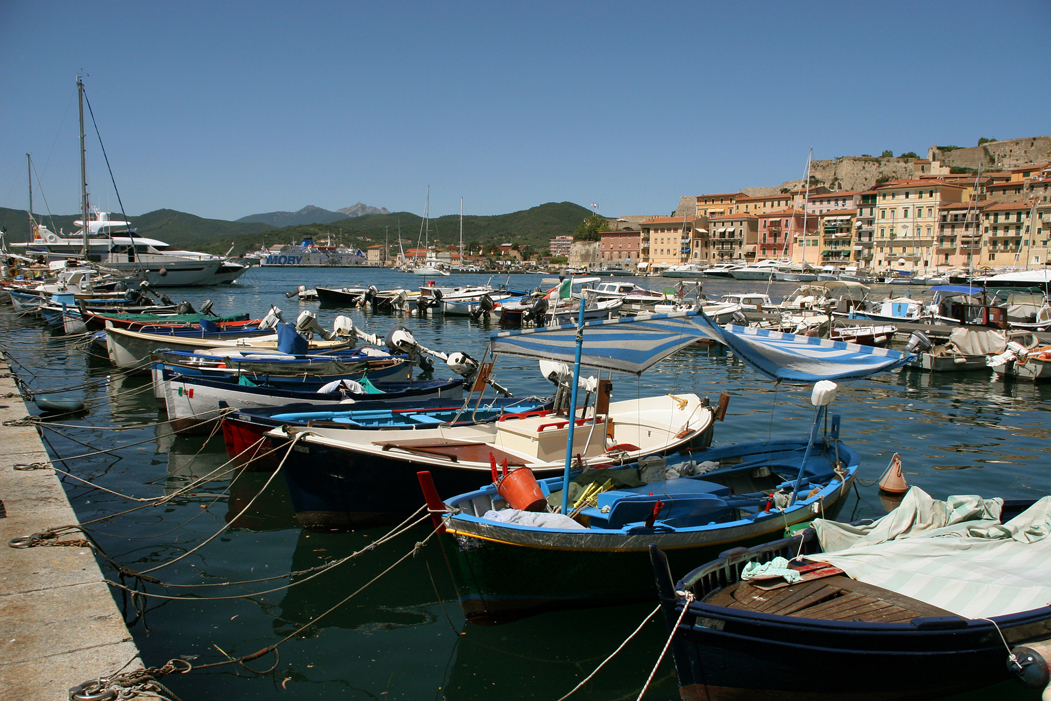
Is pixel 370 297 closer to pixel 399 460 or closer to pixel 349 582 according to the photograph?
pixel 399 460

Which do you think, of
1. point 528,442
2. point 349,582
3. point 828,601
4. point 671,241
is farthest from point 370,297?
point 671,241

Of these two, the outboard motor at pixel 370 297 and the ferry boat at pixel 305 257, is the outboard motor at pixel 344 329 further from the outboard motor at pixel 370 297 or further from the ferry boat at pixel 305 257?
the ferry boat at pixel 305 257

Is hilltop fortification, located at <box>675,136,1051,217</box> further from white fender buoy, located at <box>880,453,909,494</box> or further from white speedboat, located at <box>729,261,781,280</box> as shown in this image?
white fender buoy, located at <box>880,453,909,494</box>

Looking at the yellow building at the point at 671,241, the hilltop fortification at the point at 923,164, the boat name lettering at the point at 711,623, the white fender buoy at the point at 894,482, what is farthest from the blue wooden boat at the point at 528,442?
the hilltop fortification at the point at 923,164

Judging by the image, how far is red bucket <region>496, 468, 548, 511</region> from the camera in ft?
24.8

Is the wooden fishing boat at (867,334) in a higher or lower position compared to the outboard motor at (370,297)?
lower

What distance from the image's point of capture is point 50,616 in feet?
17.8

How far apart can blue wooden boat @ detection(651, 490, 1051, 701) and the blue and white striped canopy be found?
326 centimetres

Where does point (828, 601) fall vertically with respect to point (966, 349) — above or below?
below

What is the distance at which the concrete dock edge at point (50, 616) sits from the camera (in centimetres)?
466

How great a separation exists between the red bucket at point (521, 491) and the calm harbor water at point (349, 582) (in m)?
1.08

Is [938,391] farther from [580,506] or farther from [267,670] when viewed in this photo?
[267,670]

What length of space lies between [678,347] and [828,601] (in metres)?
3.96

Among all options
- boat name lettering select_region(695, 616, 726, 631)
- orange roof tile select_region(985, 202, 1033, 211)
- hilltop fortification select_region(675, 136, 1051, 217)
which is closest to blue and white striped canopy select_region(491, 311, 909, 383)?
boat name lettering select_region(695, 616, 726, 631)
